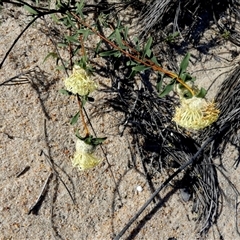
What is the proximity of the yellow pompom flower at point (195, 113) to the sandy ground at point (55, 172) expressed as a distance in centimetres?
93

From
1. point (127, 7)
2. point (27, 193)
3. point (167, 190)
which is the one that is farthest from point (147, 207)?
point (127, 7)

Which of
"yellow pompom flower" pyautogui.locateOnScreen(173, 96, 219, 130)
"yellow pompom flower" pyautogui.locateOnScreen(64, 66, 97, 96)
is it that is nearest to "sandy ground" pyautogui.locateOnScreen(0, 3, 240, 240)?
"yellow pompom flower" pyautogui.locateOnScreen(64, 66, 97, 96)

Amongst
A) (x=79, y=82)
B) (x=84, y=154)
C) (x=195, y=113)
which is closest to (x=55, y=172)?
(x=84, y=154)

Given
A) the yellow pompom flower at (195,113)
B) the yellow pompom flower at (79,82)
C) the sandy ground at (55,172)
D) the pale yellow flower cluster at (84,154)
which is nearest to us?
the yellow pompom flower at (195,113)

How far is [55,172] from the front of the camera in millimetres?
2729

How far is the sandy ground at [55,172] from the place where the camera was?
2.68 meters

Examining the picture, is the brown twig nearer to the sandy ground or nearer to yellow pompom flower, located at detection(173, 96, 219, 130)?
yellow pompom flower, located at detection(173, 96, 219, 130)

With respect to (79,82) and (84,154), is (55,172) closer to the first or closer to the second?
(84,154)

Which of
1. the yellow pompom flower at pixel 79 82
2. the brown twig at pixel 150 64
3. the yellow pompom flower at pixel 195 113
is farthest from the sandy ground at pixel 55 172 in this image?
the yellow pompom flower at pixel 195 113

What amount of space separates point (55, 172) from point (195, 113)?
1.12 m

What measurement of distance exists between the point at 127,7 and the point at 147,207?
1187mm

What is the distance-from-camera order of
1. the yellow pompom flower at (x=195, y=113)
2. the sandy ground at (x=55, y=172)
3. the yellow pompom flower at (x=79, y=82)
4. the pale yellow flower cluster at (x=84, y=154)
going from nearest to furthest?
the yellow pompom flower at (x=195, y=113) < the yellow pompom flower at (x=79, y=82) < the pale yellow flower cluster at (x=84, y=154) < the sandy ground at (x=55, y=172)

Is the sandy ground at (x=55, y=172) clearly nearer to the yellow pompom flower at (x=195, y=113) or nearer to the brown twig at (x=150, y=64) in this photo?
the brown twig at (x=150, y=64)

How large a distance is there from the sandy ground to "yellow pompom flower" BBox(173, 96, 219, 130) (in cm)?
93
